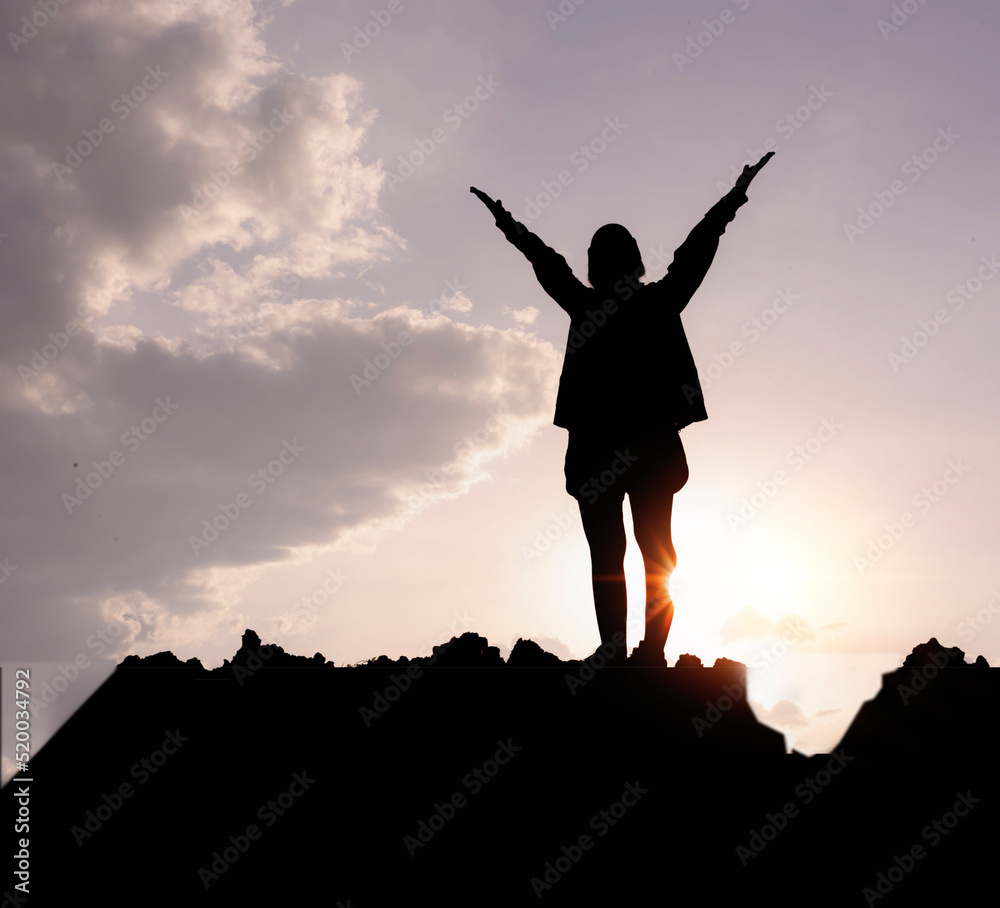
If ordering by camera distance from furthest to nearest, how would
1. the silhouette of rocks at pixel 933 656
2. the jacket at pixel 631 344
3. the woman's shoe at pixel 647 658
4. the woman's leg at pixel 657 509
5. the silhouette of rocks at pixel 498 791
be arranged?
the jacket at pixel 631 344 < the woman's leg at pixel 657 509 < the woman's shoe at pixel 647 658 < the silhouette of rocks at pixel 933 656 < the silhouette of rocks at pixel 498 791

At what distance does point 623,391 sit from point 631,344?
37 centimetres

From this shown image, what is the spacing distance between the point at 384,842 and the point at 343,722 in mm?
656

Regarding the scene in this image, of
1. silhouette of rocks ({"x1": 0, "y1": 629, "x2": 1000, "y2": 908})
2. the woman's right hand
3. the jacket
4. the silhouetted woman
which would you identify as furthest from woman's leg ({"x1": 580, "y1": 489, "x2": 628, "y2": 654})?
the woman's right hand

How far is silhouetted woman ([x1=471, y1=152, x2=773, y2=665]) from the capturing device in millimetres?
5551

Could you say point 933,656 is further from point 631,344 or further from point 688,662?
point 631,344

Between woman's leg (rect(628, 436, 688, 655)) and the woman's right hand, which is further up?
the woman's right hand

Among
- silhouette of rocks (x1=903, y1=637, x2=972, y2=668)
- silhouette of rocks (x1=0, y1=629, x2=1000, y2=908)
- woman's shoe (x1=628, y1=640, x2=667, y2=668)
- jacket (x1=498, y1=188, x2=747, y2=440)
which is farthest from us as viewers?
jacket (x1=498, y1=188, x2=747, y2=440)

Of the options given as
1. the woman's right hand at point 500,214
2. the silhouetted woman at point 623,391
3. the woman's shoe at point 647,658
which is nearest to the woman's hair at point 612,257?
the silhouetted woman at point 623,391

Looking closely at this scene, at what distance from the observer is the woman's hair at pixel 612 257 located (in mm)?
5906

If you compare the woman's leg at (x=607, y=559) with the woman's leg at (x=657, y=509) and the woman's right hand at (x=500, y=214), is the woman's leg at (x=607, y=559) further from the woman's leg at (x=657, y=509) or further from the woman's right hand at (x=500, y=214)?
the woman's right hand at (x=500, y=214)

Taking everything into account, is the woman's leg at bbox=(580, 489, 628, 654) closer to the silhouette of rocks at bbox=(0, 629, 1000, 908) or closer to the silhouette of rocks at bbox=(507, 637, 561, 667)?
the silhouette of rocks at bbox=(507, 637, 561, 667)

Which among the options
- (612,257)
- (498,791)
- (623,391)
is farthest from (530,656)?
(612,257)

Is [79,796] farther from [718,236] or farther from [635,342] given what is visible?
[718,236]

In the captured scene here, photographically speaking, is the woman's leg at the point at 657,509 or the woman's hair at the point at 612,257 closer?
the woman's leg at the point at 657,509
